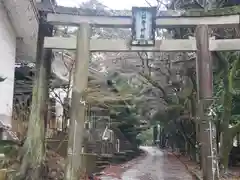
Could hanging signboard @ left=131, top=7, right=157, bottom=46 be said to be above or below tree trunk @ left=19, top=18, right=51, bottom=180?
above

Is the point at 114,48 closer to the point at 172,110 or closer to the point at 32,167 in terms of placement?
the point at 32,167

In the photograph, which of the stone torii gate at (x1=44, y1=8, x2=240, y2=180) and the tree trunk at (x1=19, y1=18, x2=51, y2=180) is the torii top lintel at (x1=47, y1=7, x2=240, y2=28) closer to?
the stone torii gate at (x1=44, y1=8, x2=240, y2=180)

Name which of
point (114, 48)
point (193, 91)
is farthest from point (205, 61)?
point (193, 91)

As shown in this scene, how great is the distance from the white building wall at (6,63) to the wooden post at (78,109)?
472 cm

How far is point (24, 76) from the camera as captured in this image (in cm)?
1891

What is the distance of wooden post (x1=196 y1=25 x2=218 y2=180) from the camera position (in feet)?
32.9

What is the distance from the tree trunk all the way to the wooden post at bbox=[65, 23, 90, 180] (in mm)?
1007

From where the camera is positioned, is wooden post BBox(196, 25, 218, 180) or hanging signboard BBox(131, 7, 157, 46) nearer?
wooden post BBox(196, 25, 218, 180)

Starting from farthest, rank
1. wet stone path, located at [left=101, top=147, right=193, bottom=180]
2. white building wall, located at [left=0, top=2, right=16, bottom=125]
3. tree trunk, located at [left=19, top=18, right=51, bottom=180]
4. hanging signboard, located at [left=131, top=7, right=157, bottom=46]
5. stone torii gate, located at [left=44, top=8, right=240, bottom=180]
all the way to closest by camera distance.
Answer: wet stone path, located at [left=101, top=147, right=193, bottom=180] → white building wall, located at [left=0, top=2, right=16, bottom=125] → hanging signboard, located at [left=131, top=7, right=157, bottom=46] → tree trunk, located at [left=19, top=18, right=51, bottom=180] → stone torii gate, located at [left=44, top=8, right=240, bottom=180]

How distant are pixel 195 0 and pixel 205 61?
8.94 m

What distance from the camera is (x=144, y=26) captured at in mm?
10742

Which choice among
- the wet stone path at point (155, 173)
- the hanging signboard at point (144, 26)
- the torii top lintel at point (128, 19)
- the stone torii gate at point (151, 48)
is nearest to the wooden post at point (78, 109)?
the stone torii gate at point (151, 48)

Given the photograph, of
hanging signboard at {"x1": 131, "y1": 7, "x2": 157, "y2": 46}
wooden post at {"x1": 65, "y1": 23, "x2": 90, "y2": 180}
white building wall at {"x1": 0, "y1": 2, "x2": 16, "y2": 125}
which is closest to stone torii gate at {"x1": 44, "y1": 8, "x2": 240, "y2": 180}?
wooden post at {"x1": 65, "y1": 23, "x2": 90, "y2": 180}

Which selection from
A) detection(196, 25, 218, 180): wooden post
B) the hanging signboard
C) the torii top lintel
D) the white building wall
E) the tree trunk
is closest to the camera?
detection(196, 25, 218, 180): wooden post
